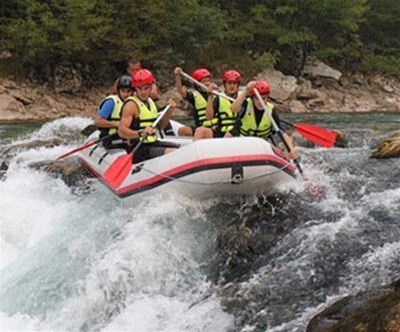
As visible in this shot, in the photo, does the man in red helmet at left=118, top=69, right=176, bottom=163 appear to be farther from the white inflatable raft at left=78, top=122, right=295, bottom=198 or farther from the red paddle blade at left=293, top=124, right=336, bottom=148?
the red paddle blade at left=293, top=124, right=336, bottom=148

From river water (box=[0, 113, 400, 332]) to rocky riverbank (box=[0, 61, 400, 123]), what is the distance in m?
12.0

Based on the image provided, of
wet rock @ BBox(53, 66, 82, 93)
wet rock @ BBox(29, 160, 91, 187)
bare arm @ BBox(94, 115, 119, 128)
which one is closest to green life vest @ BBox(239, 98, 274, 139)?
bare arm @ BBox(94, 115, 119, 128)

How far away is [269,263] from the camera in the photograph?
4543 mm

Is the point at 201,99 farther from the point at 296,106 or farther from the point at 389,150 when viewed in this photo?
the point at 296,106

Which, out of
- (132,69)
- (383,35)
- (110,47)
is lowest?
(383,35)

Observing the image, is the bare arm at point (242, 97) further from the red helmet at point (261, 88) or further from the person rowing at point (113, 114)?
the person rowing at point (113, 114)

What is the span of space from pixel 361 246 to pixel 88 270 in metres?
2.47

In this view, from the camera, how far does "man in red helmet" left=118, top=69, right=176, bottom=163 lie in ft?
19.2

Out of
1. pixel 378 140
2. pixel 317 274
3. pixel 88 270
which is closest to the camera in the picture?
pixel 317 274

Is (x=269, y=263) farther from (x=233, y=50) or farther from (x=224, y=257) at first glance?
(x=233, y=50)

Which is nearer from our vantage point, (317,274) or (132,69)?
(317,274)

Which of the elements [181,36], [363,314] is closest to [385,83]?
[181,36]

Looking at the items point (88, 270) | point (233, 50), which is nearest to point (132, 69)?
point (88, 270)

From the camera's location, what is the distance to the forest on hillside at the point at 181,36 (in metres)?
19.3
